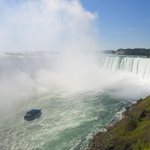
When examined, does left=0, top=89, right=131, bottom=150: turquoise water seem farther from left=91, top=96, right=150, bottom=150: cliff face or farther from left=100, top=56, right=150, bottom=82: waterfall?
left=100, top=56, right=150, bottom=82: waterfall

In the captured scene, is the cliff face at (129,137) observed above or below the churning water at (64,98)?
above

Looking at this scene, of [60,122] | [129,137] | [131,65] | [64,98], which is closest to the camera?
[129,137]

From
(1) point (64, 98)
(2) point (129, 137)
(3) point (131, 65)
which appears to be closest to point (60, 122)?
(2) point (129, 137)

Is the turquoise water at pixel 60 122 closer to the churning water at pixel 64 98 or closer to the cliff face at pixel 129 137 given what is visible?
the churning water at pixel 64 98

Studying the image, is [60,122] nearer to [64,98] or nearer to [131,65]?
[64,98]

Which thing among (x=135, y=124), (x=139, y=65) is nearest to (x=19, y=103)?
(x=135, y=124)

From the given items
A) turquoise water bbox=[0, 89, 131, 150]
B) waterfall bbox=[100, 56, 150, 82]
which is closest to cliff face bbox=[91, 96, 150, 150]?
turquoise water bbox=[0, 89, 131, 150]

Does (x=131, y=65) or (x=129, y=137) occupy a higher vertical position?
(x=131, y=65)

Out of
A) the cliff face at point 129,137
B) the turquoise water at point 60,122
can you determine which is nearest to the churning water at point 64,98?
the turquoise water at point 60,122

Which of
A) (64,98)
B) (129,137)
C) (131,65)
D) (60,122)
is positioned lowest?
(64,98)

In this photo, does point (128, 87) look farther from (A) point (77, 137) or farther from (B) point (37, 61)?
(B) point (37, 61)
